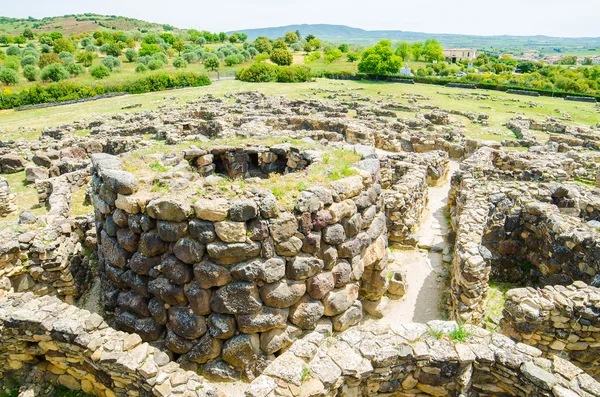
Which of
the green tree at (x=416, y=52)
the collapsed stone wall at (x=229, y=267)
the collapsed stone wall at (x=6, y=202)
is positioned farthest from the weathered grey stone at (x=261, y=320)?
the green tree at (x=416, y=52)

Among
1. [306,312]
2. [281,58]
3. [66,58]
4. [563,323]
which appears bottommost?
[306,312]

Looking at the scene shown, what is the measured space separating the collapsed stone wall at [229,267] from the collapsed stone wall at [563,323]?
3707 millimetres

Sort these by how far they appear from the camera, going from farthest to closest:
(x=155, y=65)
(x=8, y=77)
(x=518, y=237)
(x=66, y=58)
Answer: (x=155, y=65) → (x=66, y=58) → (x=8, y=77) → (x=518, y=237)

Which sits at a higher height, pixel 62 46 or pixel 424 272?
pixel 62 46

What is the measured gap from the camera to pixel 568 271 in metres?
10.5

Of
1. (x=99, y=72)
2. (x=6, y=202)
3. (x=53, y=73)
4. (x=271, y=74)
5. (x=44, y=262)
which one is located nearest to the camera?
(x=44, y=262)

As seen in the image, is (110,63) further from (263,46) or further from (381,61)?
(381,61)

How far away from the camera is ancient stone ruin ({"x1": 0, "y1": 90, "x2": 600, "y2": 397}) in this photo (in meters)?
6.87

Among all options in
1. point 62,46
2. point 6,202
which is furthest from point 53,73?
point 6,202

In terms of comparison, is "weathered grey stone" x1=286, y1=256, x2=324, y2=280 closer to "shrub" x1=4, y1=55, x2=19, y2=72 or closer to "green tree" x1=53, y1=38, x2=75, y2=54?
"shrub" x1=4, y1=55, x2=19, y2=72

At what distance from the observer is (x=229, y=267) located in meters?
8.20

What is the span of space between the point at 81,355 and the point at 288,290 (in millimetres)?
4176

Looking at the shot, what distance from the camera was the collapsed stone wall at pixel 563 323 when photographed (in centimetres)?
804

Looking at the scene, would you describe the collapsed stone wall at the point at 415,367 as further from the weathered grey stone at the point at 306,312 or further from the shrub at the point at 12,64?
the shrub at the point at 12,64
